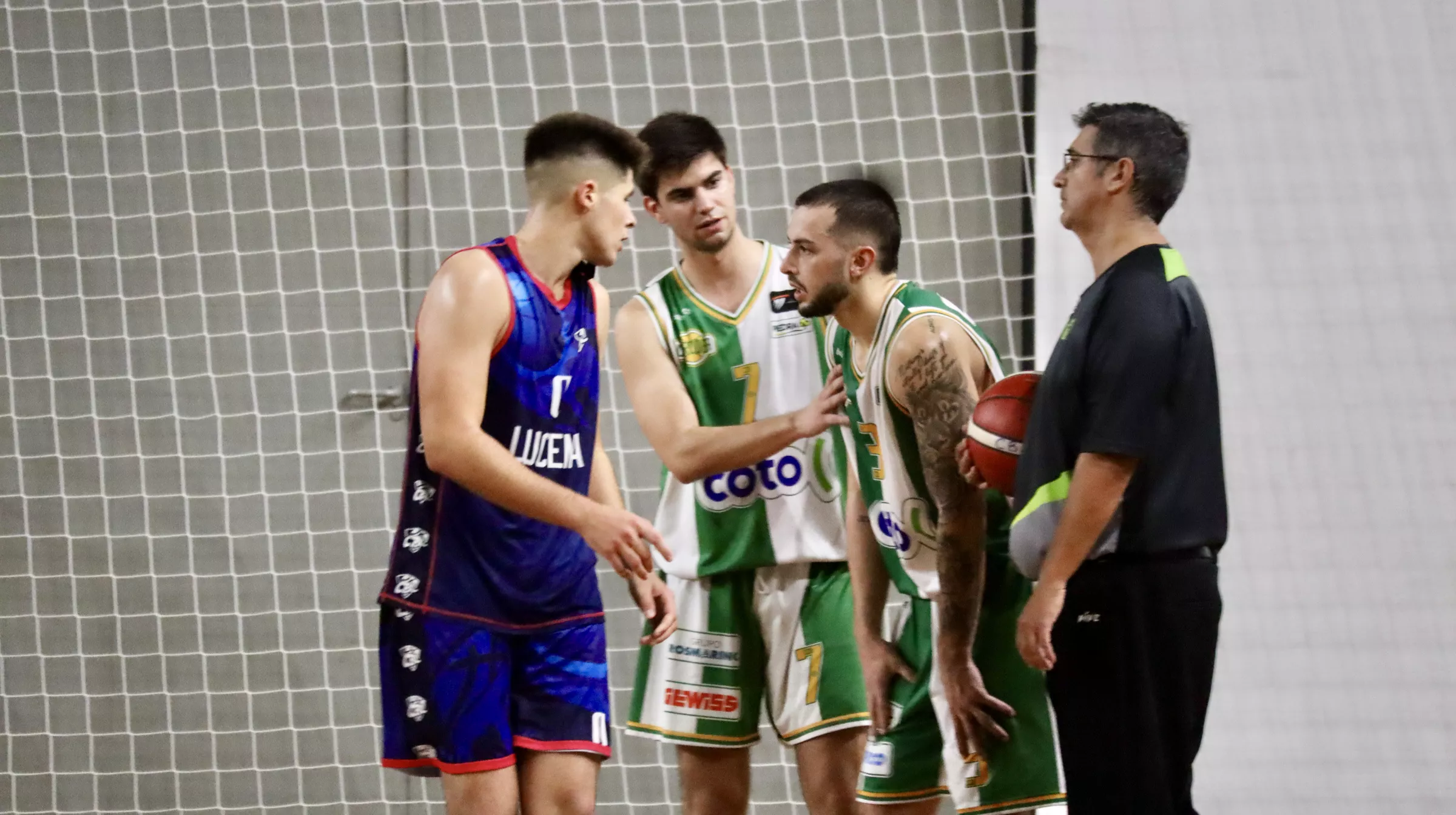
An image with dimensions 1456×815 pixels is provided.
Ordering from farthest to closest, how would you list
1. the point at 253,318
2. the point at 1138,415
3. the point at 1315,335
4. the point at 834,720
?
the point at 253,318 → the point at 1315,335 → the point at 834,720 → the point at 1138,415

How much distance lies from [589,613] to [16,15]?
3.63 meters

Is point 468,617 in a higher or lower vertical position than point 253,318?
lower

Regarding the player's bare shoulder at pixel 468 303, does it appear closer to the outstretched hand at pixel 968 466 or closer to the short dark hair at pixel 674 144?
the short dark hair at pixel 674 144

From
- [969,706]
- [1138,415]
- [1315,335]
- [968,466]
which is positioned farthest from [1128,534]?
[1315,335]

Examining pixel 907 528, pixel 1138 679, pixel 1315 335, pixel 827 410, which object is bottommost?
pixel 1138 679

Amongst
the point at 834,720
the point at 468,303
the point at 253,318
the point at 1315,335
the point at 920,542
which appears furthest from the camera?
the point at 253,318

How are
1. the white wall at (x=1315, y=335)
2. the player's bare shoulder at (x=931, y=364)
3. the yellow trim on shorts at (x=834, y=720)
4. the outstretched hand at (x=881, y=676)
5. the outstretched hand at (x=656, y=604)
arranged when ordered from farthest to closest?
the white wall at (x=1315, y=335)
the yellow trim on shorts at (x=834, y=720)
the outstretched hand at (x=656, y=604)
the outstretched hand at (x=881, y=676)
the player's bare shoulder at (x=931, y=364)

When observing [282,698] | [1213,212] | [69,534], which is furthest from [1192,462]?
[69,534]

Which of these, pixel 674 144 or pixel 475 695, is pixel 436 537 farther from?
pixel 674 144

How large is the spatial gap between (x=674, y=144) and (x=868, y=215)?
2.15 ft

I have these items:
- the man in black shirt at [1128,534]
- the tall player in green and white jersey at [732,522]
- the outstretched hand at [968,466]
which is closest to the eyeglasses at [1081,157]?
the man in black shirt at [1128,534]

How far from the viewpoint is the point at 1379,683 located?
4082 mm

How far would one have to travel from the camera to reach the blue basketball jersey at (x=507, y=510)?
2.79m

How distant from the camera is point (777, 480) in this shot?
10.9 feet
